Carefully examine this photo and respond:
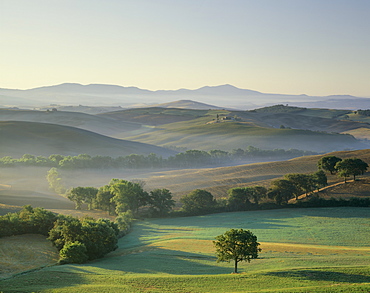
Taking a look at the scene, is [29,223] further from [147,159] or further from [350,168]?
[147,159]

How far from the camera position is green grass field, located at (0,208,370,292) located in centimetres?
2873

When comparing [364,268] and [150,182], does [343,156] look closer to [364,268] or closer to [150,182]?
[150,182]

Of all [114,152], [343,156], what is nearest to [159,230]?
[343,156]

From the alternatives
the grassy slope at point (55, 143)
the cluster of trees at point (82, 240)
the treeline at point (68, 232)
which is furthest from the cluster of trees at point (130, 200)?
the grassy slope at point (55, 143)

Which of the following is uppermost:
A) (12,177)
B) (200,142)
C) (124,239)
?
(200,142)

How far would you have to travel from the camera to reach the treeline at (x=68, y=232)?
41562mm

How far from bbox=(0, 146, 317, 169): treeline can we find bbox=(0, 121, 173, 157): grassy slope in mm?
14823

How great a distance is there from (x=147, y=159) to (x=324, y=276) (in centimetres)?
10553

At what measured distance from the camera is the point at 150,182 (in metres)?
100

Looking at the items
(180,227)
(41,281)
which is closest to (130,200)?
(180,227)

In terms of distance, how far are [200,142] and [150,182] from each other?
3536 inches

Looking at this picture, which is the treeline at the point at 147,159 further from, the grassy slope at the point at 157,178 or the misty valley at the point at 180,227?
the grassy slope at the point at 157,178

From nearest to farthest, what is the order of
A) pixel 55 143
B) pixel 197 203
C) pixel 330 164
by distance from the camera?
pixel 197 203 < pixel 330 164 < pixel 55 143

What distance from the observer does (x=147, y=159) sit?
132750 mm
